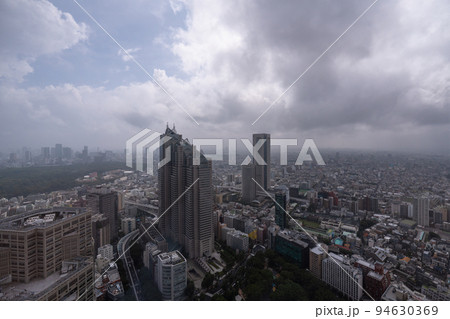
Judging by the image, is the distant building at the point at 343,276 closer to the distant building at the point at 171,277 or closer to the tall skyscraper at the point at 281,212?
the tall skyscraper at the point at 281,212

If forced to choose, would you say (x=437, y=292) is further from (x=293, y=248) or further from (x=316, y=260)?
(x=293, y=248)

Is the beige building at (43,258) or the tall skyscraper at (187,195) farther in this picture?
the tall skyscraper at (187,195)

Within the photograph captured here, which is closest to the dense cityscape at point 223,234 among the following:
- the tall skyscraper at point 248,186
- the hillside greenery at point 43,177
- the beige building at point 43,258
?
the beige building at point 43,258

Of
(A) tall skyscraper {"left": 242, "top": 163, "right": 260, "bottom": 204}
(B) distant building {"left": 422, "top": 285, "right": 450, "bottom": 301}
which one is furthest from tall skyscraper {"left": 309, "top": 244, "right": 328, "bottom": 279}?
(A) tall skyscraper {"left": 242, "top": 163, "right": 260, "bottom": 204}

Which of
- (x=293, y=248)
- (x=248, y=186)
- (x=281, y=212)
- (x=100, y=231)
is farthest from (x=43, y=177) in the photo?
(x=248, y=186)

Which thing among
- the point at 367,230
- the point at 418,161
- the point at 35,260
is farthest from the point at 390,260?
the point at 35,260
